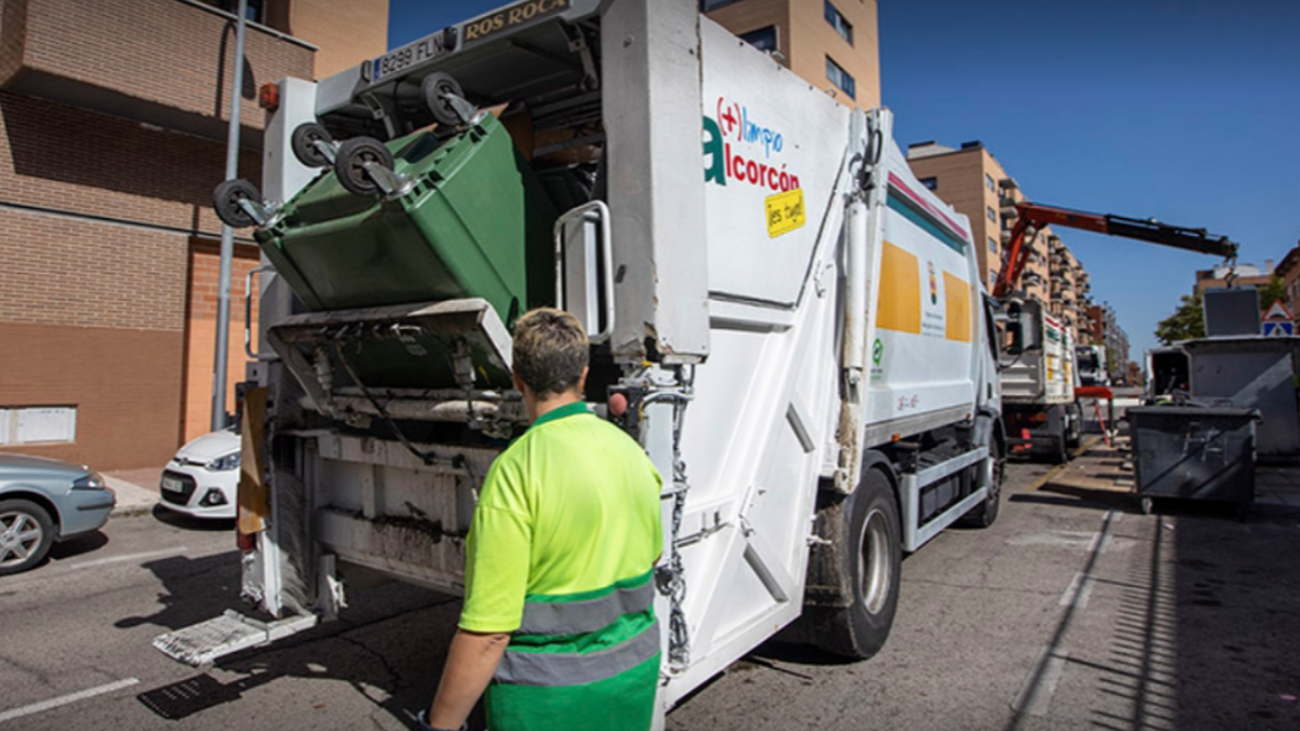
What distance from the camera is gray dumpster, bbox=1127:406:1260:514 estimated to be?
8734mm

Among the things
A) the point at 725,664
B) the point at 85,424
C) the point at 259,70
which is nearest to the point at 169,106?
the point at 259,70

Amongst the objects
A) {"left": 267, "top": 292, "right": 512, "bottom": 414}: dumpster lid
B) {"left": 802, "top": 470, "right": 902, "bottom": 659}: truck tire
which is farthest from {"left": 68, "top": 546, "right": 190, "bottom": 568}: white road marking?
{"left": 802, "top": 470, "right": 902, "bottom": 659}: truck tire

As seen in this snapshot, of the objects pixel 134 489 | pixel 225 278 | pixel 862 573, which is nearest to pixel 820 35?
pixel 225 278

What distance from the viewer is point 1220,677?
4293mm

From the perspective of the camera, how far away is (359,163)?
105 inches

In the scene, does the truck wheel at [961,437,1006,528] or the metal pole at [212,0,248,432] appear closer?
the truck wheel at [961,437,1006,528]

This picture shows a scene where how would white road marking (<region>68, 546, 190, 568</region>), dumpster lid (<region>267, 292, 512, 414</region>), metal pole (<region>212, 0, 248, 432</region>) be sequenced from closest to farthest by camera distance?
1. dumpster lid (<region>267, 292, 512, 414</region>)
2. white road marking (<region>68, 546, 190, 568</region>)
3. metal pole (<region>212, 0, 248, 432</region>)

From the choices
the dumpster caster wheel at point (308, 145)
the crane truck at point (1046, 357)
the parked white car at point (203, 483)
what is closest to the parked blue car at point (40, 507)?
the parked white car at point (203, 483)

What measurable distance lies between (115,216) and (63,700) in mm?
10104

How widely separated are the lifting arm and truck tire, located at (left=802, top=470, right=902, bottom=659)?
34.7 feet

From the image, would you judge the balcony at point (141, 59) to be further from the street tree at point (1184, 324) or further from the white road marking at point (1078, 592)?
the street tree at point (1184, 324)

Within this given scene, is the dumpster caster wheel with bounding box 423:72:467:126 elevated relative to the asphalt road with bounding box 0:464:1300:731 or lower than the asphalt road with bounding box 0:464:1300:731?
elevated

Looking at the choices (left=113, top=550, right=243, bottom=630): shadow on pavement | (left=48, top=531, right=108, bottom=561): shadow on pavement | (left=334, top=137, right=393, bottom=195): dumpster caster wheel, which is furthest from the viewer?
Result: (left=48, top=531, right=108, bottom=561): shadow on pavement

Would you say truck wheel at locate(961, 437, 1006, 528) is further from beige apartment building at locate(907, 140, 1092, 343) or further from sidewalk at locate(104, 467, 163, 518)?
Answer: beige apartment building at locate(907, 140, 1092, 343)
